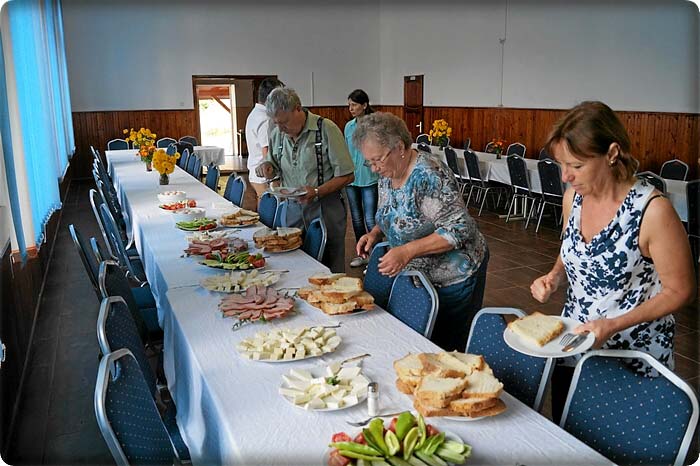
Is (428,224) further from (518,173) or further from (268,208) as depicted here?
(518,173)

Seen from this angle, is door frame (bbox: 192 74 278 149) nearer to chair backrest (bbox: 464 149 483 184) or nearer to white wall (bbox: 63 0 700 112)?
white wall (bbox: 63 0 700 112)

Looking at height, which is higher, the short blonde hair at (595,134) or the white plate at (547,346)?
the short blonde hair at (595,134)

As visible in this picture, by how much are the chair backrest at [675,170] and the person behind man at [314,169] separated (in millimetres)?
4610

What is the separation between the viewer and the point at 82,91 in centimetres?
1173

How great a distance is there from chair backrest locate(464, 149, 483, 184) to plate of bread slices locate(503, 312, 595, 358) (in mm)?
6335

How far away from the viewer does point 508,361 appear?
5.92 feet

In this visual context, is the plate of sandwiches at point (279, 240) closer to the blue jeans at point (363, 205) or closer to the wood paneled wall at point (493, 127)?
the blue jeans at point (363, 205)

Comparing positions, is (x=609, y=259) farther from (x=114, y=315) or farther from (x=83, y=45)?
(x=83, y=45)

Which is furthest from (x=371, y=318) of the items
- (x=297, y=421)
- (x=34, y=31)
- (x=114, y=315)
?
(x=34, y=31)

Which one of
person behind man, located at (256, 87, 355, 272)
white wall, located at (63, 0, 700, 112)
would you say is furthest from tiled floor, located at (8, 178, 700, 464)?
white wall, located at (63, 0, 700, 112)

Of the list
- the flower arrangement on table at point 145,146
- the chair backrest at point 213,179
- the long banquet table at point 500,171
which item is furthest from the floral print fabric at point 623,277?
the flower arrangement on table at point 145,146

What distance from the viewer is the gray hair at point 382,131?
2.20m

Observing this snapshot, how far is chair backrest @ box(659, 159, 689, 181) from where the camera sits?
6437 millimetres

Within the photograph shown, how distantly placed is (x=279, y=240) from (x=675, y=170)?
5367 millimetres
